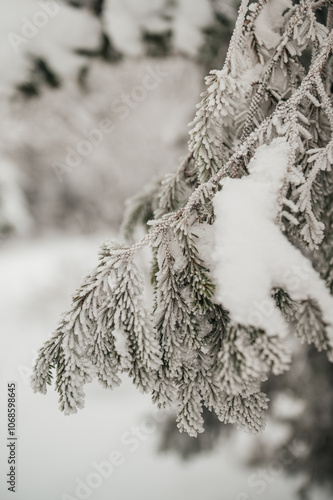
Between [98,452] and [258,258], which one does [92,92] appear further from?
[98,452]

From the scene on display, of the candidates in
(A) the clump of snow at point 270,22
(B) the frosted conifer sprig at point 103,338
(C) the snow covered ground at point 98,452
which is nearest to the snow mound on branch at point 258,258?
(B) the frosted conifer sprig at point 103,338

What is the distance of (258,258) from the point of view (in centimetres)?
91


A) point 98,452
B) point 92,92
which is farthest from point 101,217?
point 98,452

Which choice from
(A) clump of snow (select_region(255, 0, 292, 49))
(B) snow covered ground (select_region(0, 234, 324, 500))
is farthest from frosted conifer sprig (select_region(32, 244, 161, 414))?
(B) snow covered ground (select_region(0, 234, 324, 500))

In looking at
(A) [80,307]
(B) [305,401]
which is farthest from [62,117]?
(B) [305,401]

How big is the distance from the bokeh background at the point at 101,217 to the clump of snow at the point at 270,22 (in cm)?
145

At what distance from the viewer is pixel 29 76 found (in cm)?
310

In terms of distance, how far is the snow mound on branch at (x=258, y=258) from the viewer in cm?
87

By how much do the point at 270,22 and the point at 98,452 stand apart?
14.1 feet

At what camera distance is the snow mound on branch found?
871 millimetres

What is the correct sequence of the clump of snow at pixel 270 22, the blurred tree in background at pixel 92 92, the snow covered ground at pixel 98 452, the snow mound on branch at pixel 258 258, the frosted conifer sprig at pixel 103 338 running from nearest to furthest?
the snow mound on branch at pixel 258 258
the frosted conifer sprig at pixel 103 338
the clump of snow at pixel 270 22
the blurred tree in background at pixel 92 92
the snow covered ground at pixel 98 452

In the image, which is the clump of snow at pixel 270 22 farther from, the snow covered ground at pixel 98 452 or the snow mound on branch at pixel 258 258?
the snow covered ground at pixel 98 452

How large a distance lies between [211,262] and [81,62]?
293cm

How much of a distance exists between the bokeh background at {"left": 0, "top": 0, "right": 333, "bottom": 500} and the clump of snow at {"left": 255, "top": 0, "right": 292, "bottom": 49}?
1.45m
